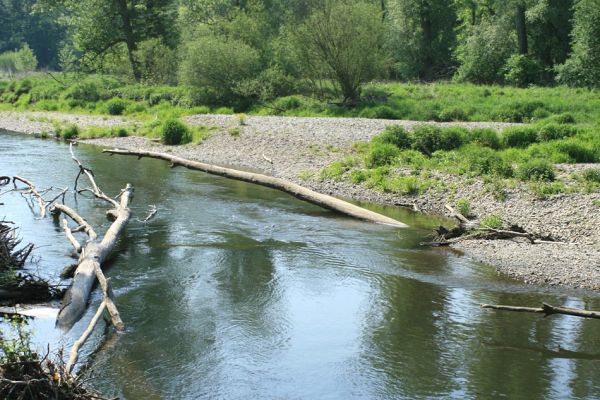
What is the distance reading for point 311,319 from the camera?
44.1 ft

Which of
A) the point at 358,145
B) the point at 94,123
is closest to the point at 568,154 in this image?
the point at 358,145

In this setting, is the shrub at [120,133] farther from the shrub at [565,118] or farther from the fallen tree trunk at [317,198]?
the shrub at [565,118]

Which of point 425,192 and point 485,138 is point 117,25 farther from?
point 425,192

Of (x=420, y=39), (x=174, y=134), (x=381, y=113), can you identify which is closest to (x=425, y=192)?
(x=381, y=113)

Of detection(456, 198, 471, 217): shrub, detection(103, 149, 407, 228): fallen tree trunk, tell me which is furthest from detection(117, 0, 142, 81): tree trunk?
detection(456, 198, 471, 217): shrub

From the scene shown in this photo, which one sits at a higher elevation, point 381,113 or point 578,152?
point 381,113

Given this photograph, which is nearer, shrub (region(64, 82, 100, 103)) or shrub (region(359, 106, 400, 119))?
shrub (region(359, 106, 400, 119))

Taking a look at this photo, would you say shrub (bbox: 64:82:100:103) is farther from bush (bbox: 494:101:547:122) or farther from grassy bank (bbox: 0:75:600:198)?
bush (bbox: 494:101:547:122)

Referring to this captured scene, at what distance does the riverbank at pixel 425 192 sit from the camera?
53.2ft

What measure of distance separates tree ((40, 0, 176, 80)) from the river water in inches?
1612

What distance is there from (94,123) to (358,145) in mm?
20964

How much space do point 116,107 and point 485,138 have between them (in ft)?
93.6

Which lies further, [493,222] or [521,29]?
[521,29]

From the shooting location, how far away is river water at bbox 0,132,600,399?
426 inches
